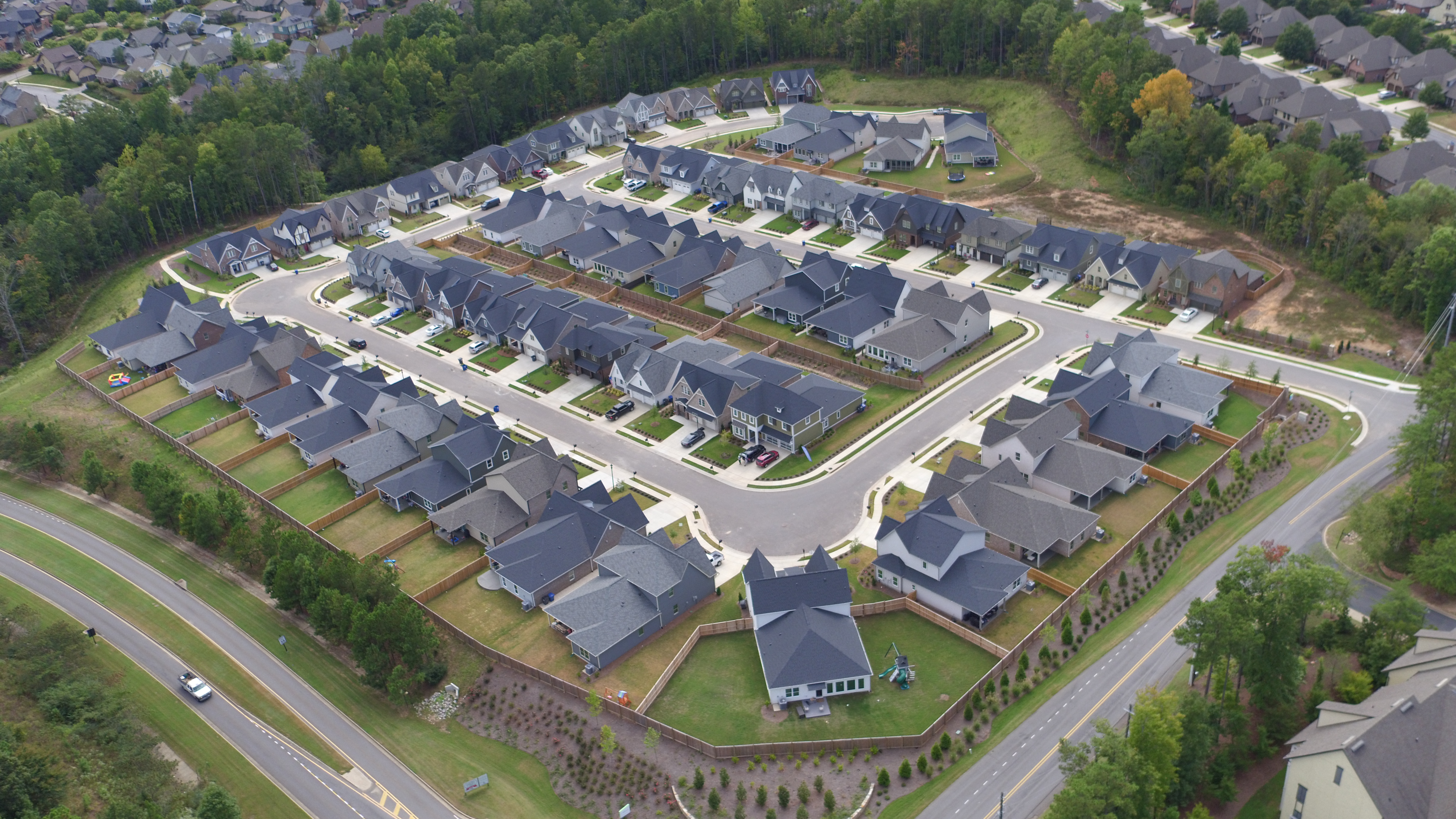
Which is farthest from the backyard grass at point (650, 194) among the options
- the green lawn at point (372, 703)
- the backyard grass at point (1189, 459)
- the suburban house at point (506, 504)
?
the backyard grass at point (1189, 459)

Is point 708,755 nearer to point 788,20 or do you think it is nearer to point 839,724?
point 839,724

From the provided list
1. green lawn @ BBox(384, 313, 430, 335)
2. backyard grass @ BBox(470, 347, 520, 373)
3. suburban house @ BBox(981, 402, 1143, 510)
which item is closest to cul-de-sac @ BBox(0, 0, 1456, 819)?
suburban house @ BBox(981, 402, 1143, 510)

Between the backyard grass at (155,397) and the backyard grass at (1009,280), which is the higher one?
the backyard grass at (1009,280)

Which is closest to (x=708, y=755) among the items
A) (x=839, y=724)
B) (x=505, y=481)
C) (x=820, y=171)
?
(x=839, y=724)

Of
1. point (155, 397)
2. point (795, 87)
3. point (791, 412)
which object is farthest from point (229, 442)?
point (795, 87)

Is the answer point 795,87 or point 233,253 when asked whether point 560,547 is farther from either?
point 795,87

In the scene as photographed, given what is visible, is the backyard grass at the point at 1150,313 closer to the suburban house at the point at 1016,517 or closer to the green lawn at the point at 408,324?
the suburban house at the point at 1016,517
